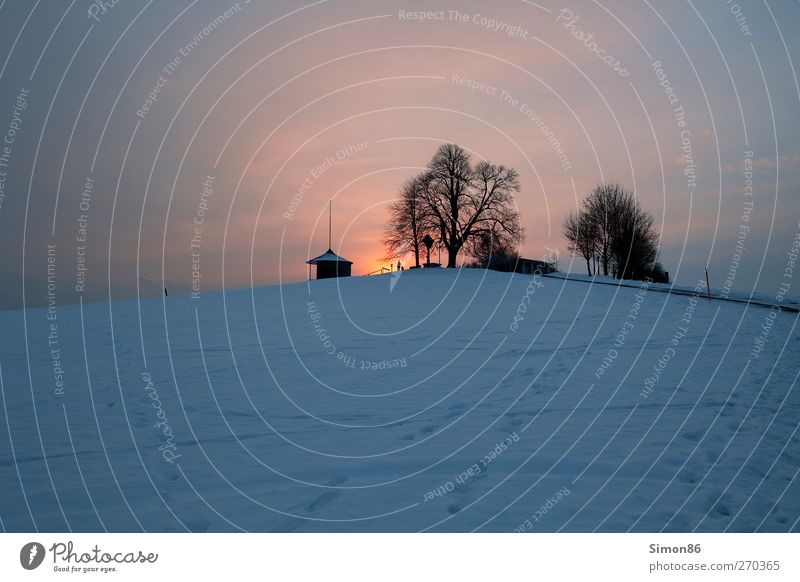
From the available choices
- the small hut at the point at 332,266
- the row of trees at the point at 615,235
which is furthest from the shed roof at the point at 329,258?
the row of trees at the point at 615,235

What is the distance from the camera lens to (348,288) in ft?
109

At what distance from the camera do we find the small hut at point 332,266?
187ft

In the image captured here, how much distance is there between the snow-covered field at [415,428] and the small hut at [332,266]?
37.5 meters

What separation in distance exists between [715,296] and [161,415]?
2610 cm

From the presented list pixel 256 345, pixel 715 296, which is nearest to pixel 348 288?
pixel 256 345

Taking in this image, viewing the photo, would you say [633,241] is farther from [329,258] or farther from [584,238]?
[329,258]

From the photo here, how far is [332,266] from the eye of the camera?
57375mm
